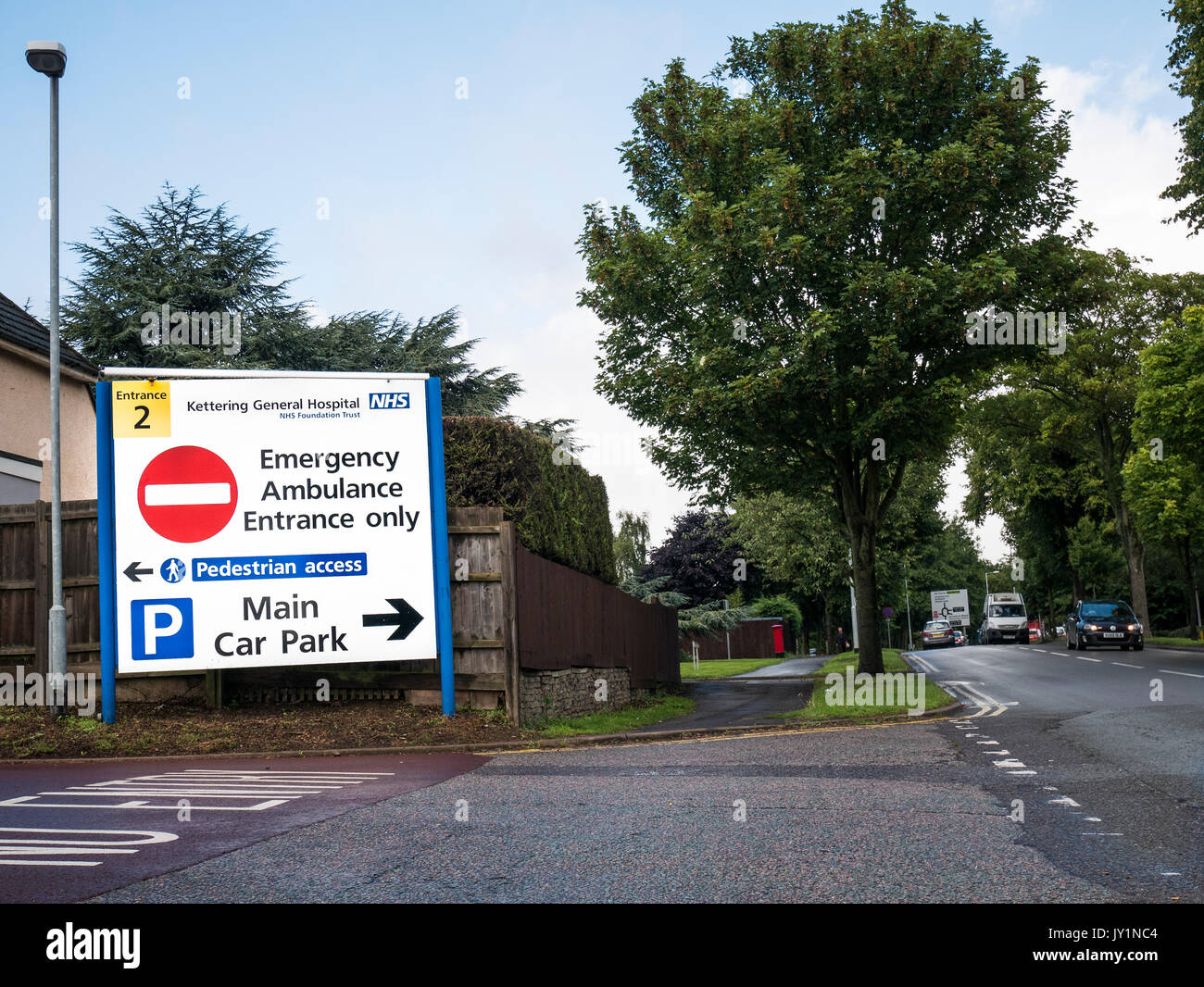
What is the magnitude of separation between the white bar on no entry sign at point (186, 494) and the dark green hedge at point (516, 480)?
2.74 m

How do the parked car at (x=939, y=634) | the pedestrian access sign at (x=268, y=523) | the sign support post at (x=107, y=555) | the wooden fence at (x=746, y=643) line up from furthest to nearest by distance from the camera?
1. the parked car at (x=939, y=634)
2. the wooden fence at (x=746, y=643)
3. the pedestrian access sign at (x=268, y=523)
4. the sign support post at (x=107, y=555)

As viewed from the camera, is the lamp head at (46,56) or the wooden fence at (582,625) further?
the wooden fence at (582,625)

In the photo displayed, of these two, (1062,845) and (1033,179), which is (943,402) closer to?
(1033,179)

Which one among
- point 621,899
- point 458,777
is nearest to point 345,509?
point 458,777

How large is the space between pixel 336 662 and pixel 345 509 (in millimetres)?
1834

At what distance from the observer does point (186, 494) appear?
40.7ft

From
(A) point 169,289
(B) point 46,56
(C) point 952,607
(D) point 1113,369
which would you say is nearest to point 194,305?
(A) point 169,289

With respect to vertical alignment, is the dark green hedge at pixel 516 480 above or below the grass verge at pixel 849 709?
above

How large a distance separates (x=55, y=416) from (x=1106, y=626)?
33.5 m

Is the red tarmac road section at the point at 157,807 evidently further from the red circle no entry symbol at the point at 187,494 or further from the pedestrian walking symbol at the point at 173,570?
the red circle no entry symbol at the point at 187,494

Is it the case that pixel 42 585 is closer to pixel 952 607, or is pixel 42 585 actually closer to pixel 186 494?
pixel 186 494

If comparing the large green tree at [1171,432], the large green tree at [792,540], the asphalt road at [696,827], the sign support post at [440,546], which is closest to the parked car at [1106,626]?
the large green tree at [1171,432]

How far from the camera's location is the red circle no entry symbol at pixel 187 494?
12352 millimetres

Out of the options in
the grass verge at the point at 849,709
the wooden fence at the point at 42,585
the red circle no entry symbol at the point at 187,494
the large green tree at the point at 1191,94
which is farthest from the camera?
the large green tree at the point at 1191,94
